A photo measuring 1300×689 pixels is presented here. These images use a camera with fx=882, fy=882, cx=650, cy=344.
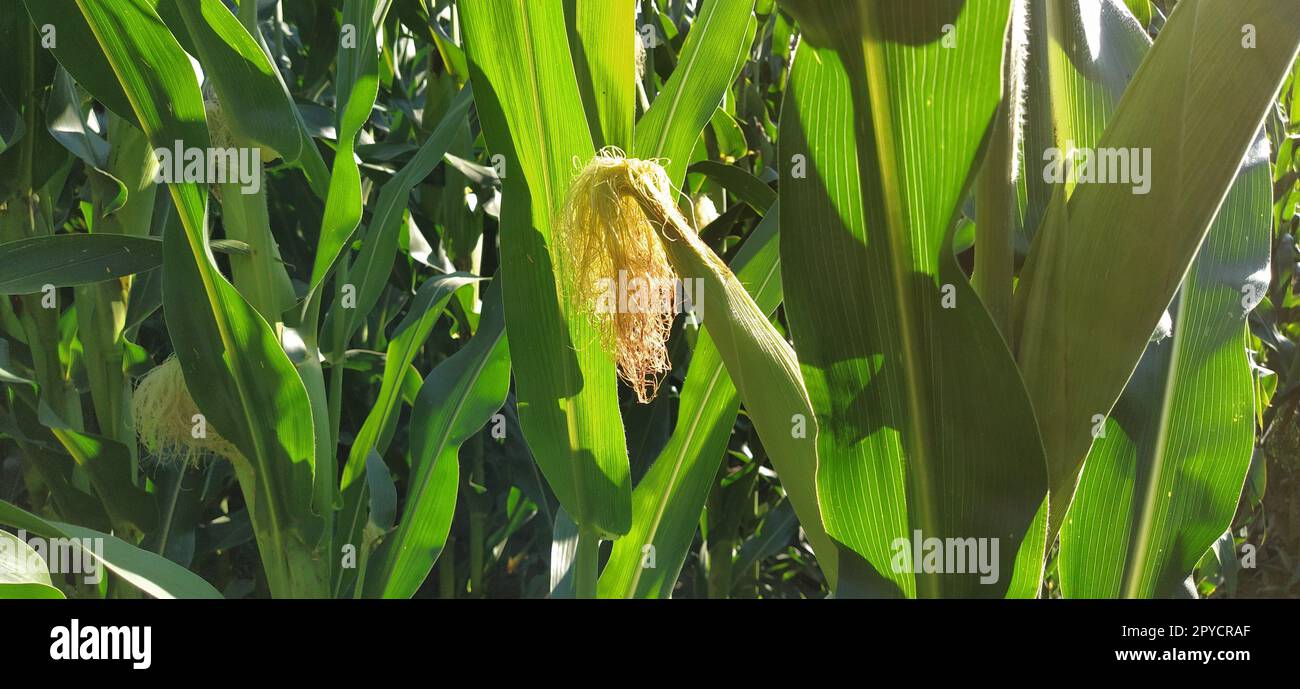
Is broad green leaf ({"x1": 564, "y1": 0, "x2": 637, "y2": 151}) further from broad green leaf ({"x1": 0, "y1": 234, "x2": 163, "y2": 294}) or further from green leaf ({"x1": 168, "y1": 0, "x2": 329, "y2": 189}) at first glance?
broad green leaf ({"x1": 0, "y1": 234, "x2": 163, "y2": 294})

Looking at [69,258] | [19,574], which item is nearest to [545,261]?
[19,574]

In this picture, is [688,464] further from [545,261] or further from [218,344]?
[218,344]

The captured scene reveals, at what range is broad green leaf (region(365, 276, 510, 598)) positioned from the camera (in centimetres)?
87

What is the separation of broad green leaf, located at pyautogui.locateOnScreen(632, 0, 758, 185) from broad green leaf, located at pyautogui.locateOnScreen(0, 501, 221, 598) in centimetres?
52

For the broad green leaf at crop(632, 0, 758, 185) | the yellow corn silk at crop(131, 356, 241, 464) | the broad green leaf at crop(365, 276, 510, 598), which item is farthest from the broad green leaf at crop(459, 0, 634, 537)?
the yellow corn silk at crop(131, 356, 241, 464)

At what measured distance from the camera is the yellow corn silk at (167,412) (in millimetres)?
1048

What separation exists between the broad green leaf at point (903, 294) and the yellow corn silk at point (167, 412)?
31.3 inches

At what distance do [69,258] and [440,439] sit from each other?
39cm

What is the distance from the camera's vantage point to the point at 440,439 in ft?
2.93

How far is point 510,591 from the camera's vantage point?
1.81 metres

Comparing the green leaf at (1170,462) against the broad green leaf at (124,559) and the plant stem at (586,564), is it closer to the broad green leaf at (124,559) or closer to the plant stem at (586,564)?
the plant stem at (586,564)

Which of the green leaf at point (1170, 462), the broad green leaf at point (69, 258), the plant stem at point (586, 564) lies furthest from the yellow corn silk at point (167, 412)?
the green leaf at point (1170, 462)

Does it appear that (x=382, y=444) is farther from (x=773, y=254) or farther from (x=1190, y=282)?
(x=1190, y=282)
